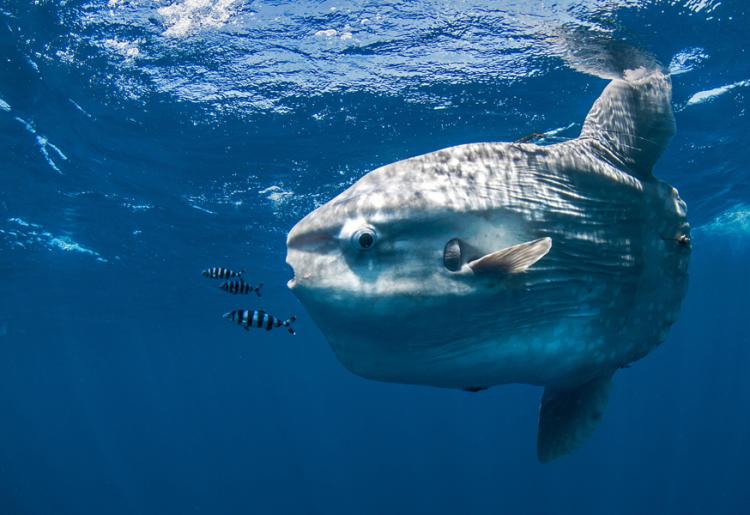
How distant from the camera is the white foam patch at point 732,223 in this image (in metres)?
22.6

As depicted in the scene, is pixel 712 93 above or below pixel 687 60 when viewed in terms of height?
above

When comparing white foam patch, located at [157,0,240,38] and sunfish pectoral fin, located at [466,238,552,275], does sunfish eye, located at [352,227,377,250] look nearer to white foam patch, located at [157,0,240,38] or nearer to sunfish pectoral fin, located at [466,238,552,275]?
sunfish pectoral fin, located at [466,238,552,275]

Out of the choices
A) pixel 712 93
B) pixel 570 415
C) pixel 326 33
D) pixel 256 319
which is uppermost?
pixel 712 93

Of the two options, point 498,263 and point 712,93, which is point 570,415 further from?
point 712,93

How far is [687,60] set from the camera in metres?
9.55

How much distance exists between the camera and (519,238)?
2.05m

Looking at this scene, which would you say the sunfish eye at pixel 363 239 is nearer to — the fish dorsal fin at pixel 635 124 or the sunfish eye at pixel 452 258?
the sunfish eye at pixel 452 258

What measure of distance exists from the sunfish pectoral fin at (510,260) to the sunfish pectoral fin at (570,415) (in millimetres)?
1590

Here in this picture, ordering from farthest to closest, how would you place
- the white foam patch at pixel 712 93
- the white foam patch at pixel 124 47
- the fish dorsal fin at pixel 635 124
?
1. the white foam patch at pixel 712 93
2. the white foam patch at pixel 124 47
3. the fish dorsal fin at pixel 635 124

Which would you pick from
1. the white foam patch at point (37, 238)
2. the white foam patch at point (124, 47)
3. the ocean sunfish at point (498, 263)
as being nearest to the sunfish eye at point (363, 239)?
the ocean sunfish at point (498, 263)

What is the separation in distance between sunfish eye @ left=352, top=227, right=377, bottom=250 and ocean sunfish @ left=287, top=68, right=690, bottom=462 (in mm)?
10

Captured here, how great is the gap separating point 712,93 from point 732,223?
1658 centimetres

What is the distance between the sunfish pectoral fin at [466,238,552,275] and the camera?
1788mm

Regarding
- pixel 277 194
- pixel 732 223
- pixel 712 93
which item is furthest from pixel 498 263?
pixel 732 223
